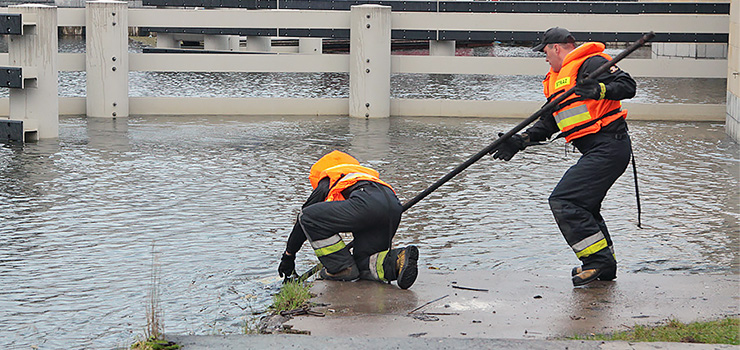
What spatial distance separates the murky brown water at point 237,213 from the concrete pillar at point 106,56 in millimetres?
691

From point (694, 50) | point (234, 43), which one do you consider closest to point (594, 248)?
point (234, 43)

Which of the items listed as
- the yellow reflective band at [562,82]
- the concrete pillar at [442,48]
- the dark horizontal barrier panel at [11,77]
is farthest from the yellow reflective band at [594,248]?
the concrete pillar at [442,48]

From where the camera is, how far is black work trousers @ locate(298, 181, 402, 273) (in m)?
5.82

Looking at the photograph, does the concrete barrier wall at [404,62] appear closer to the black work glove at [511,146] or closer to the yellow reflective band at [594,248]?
the black work glove at [511,146]

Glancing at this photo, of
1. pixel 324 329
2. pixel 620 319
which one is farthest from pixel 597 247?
pixel 324 329

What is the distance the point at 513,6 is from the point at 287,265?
9503mm

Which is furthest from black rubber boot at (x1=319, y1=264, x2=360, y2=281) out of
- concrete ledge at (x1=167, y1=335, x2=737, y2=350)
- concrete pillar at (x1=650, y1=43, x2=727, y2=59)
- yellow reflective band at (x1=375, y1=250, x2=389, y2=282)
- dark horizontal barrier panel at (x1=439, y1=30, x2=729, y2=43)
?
concrete pillar at (x1=650, y1=43, x2=727, y2=59)

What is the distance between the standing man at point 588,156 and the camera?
582 cm

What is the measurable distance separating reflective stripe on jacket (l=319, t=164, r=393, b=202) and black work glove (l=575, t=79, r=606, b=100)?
122 centimetres

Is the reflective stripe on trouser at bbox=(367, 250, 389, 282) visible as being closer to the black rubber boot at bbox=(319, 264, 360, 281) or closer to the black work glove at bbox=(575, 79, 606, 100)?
the black rubber boot at bbox=(319, 264, 360, 281)

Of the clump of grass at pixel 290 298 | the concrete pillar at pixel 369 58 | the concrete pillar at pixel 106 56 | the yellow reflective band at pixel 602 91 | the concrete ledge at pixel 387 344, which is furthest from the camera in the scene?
the concrete pillar at pixel 369 58

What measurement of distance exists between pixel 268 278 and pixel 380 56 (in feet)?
25.7

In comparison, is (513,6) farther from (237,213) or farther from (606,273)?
(606,273)

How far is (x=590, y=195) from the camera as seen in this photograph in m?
5.85
